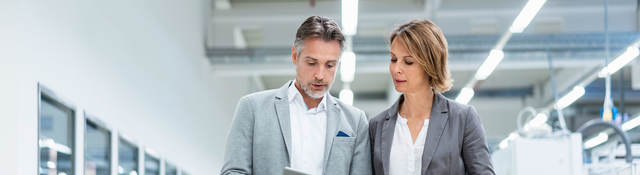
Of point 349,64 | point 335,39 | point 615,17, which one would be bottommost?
point 335,39

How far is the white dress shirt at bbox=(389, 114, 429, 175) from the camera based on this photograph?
1972mm

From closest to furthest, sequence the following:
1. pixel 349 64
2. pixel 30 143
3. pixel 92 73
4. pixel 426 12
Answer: pixel 30 143, pixel 92 73, pixel 349 64, pixel 426 12

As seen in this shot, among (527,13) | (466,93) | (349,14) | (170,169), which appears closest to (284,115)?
(349,14)

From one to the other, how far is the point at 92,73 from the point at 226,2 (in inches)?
231

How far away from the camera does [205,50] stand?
10562 mm

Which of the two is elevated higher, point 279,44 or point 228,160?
point 279,44

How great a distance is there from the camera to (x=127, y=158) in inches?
283

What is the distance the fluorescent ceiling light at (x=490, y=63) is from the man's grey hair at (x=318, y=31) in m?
6.75

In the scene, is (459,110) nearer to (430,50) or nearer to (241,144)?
(430,50)

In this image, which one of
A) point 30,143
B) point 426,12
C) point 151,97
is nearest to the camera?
point 30,143

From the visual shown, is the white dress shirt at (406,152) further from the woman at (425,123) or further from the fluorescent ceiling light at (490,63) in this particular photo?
the fluorescent ceiling light at (490,63)

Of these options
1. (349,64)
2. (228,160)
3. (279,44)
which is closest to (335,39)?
(228,160)

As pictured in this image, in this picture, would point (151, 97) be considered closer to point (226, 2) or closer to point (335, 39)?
point (226, 2)

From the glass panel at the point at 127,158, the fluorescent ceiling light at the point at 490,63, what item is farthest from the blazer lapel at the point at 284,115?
the fluorescent ceiling light at the point at 490,63
